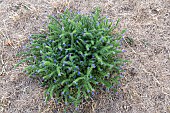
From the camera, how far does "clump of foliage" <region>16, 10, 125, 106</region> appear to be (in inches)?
95.4

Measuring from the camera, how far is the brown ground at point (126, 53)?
270cm

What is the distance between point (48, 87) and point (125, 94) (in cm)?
89

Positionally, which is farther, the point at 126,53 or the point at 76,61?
the point at 126,53

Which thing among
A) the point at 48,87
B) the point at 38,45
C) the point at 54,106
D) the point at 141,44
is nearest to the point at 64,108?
the point at 54,106

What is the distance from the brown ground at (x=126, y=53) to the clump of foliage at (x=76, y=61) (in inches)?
7.8

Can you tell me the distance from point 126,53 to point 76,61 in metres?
0.80

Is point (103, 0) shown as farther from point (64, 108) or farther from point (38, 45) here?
point (64, 108)

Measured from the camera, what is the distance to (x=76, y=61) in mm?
2492

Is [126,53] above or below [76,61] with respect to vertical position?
below

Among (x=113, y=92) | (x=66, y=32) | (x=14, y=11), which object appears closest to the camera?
(x=66, y=32)

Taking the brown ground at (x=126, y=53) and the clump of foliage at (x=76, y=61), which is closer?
the clump of foliage at (x=76, y=61)

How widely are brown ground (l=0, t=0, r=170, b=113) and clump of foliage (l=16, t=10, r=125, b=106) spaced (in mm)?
198

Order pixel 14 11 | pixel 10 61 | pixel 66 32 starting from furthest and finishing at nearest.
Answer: pixel 14 11 < pixel 10 61 < pixel 66 32

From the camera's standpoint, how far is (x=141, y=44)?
309 cm
